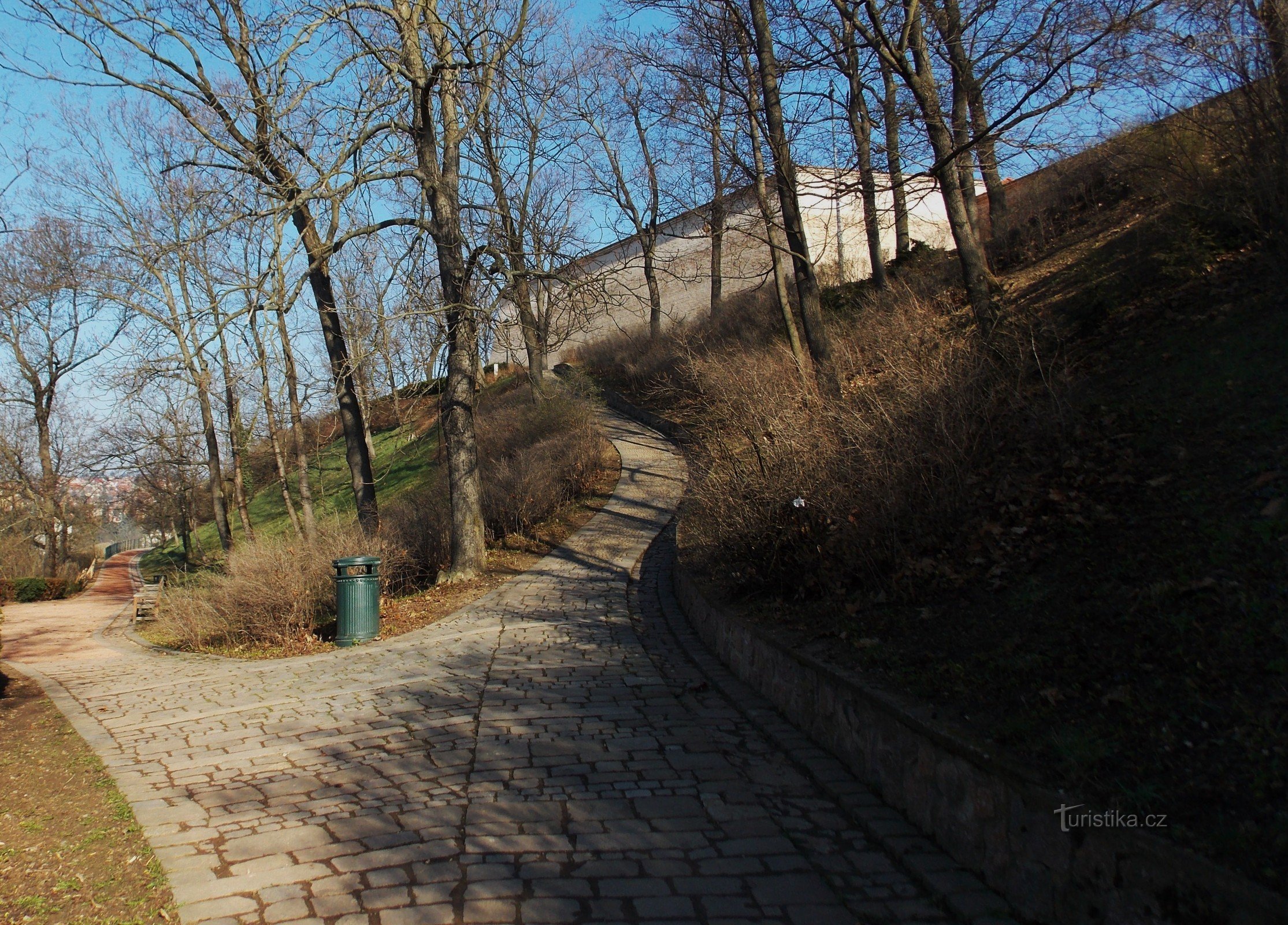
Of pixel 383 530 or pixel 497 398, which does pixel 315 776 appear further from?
pixel 497 398

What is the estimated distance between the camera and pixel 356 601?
37.2ft

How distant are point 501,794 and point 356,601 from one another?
22.4 ft

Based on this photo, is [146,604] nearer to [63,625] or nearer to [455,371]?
[63,625]

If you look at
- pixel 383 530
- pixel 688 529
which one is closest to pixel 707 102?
pixel 688 529

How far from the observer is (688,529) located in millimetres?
12000

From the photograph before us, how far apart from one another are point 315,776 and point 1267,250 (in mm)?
9023

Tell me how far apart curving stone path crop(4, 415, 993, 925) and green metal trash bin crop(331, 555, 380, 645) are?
1.32 m

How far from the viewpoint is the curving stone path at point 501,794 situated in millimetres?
3869

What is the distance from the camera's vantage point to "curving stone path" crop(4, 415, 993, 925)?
3869 mm

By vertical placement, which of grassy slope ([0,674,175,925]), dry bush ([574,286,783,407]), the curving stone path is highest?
dry bush ([574,286,783,407])

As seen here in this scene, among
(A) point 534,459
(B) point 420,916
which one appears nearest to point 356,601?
(A) point 534,459

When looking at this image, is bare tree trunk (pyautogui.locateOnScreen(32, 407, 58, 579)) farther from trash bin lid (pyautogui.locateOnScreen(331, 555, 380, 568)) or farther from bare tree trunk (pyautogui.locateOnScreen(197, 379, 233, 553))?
trash bin lid (pyautogui.locateOnScreen(331, 555, 380, 568))

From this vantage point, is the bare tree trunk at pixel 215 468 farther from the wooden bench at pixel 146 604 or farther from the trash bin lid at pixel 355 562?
the trash bin lid at pixel 355 562

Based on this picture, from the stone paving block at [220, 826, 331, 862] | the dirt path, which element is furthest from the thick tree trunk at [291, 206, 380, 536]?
the stone paving block at [220, 826, 331, 862]
